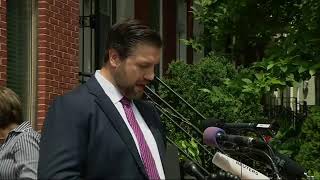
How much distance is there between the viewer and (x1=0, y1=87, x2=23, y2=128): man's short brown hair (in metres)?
3.41

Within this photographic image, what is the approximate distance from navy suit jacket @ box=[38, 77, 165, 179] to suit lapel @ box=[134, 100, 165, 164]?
0.21 meters

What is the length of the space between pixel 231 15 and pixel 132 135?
6191 millimetres

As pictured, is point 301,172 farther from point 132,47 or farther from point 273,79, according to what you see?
point 273,79

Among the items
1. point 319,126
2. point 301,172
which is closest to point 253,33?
point 319,126

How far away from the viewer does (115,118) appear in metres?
2.54

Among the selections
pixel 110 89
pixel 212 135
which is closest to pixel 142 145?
pixel 110 89

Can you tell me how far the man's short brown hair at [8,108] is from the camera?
11.2 ft

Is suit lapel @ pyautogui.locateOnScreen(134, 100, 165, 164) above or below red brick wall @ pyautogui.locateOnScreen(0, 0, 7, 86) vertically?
below

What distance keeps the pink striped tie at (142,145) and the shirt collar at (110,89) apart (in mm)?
30

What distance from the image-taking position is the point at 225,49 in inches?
377

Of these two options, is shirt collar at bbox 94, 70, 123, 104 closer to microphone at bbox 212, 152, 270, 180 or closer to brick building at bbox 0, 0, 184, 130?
microphone at bbox 212, 152, 270, 180

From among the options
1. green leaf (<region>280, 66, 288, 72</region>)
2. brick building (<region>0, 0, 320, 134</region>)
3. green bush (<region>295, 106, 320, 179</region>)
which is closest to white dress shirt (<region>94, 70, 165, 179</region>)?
brick building (<region>0, 0, 320, 134</region>)

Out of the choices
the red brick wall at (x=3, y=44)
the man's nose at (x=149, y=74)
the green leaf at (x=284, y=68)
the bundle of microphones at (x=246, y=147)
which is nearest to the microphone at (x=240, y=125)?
the bundle of microphones at (x=246, y=147)

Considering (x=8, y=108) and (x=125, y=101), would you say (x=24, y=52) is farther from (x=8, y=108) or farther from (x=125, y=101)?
(x=125, y=101)
